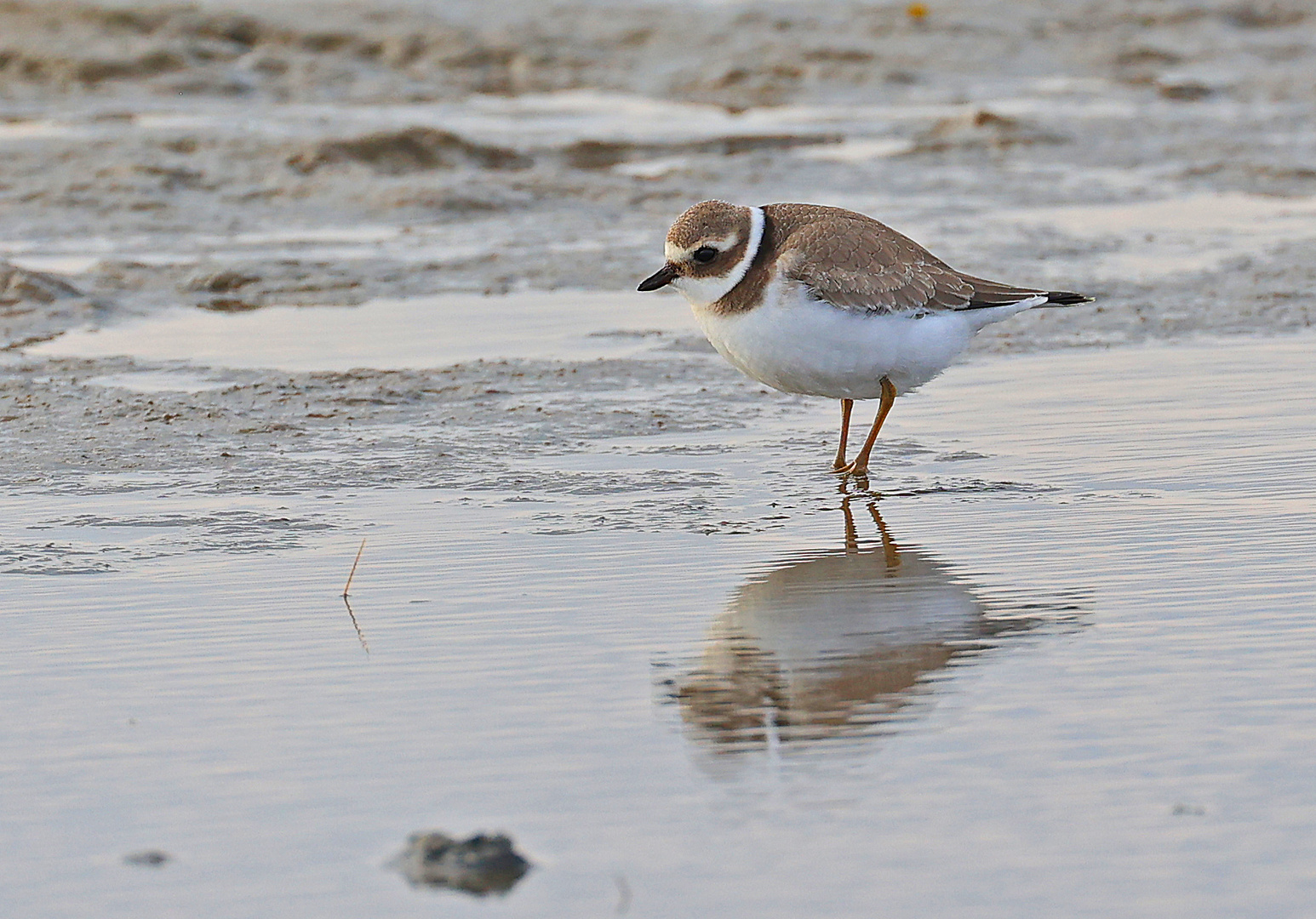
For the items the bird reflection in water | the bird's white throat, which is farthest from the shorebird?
the bird reflection in water

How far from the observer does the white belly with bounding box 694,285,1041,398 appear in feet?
19.6

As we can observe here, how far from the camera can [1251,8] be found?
20.1 metres

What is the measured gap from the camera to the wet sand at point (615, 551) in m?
3.16

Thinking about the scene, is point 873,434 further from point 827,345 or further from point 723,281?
point 723,281

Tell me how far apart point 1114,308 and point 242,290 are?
415 cm

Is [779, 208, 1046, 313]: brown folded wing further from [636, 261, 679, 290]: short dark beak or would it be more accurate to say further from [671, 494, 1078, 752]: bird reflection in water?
[671, 494, 1078, 752]: bird reflection in water

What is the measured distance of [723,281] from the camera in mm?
6090

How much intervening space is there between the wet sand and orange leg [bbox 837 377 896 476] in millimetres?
115

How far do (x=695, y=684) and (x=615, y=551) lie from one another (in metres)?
1.12

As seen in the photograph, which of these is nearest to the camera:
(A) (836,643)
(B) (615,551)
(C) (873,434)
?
(A) (836,643)

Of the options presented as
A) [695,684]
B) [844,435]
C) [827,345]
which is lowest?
[695,684]

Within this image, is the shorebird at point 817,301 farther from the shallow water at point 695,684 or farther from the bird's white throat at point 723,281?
the shallow water at point 695,684

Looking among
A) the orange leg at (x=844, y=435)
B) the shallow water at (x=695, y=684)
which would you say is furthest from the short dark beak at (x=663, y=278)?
the orange leg at (x=844, y=435)

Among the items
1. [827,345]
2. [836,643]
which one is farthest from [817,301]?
[836,643]
